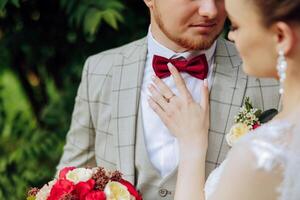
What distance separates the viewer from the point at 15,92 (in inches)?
175

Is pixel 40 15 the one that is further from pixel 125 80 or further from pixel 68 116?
pixel 125 80

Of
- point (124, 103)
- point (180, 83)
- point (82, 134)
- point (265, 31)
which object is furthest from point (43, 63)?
point (265, 31)

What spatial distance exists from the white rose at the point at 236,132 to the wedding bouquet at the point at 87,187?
1.22 ft

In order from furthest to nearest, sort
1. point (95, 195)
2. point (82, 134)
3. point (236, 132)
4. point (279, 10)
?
point (82, 134) < point (236, 132) < point (95, 195) < point (279, 10)

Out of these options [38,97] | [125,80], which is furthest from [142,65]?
[38,97]

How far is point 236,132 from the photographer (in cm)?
239

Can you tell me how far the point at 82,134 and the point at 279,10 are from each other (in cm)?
138

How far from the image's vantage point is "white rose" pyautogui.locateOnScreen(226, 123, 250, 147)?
2.38 meters

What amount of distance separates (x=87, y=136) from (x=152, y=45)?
1.56ft

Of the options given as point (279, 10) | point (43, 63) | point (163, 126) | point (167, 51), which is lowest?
point (43, 63)

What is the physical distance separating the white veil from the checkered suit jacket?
2.69 ft

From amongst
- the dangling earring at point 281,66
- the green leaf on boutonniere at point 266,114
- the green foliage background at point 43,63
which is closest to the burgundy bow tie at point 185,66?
the green leaf on boutonniere at point 266,114

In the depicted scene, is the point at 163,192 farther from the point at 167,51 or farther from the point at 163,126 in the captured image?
the point at 167,51

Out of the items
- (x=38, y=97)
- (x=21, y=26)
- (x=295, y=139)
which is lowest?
(x=38, y=97)
